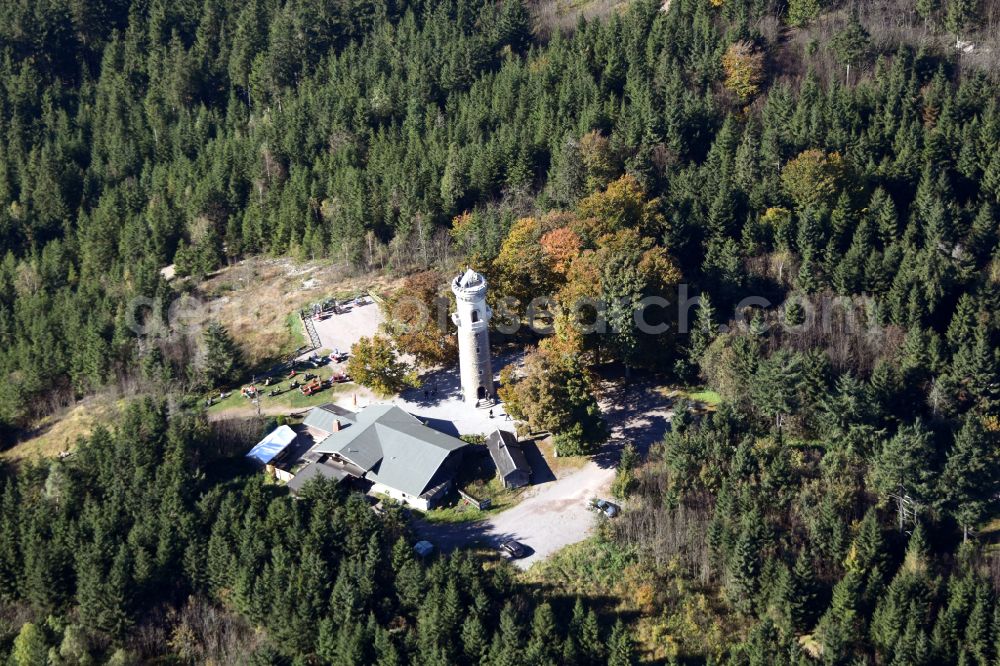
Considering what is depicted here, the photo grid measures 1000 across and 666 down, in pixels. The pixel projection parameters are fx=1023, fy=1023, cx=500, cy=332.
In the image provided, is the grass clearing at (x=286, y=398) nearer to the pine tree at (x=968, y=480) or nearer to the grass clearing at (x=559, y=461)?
the grass clearing at (x=559, y=461)

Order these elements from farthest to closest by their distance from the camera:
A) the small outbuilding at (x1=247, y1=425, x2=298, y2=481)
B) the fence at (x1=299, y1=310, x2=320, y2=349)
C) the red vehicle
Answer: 1. the fence at (x1=299, y1=310, x2=320, y2=349)
2. the red vehicle
3. the small outbuilding at (x1=247, y1=425, x2=298, y2=481)

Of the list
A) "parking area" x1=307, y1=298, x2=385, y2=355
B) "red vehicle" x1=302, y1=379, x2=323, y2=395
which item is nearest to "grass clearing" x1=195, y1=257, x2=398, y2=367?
"parking area" x1=307, y1=298, x2=385, y2=355

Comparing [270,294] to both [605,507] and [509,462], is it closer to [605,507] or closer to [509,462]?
[509,462]

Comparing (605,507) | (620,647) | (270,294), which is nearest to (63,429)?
(270,294)

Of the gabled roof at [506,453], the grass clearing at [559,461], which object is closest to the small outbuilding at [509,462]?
the gabled roof at [506,453]

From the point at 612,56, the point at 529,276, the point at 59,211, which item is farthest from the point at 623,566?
the point at 59,211

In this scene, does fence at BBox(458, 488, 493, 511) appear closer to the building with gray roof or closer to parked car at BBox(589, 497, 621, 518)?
the building with gray roof
